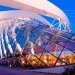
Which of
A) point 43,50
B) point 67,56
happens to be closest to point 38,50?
point 43,50

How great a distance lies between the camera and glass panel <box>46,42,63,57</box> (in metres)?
18.5

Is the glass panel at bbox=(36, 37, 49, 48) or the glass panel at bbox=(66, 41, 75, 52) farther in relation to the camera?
the glass panel at bbox=(36, 37, 49, 48)

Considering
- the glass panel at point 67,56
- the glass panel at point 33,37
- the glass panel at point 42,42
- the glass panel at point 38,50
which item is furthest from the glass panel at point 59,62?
the glass panel at point 33,37

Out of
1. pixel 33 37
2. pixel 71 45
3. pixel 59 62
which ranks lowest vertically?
pixel 59 62

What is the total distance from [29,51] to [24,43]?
180 cm

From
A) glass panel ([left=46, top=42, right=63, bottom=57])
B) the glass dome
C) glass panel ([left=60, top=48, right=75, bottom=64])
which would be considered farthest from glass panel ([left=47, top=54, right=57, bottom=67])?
glass panel ([left=60, top=48, right=75, bottom=64])

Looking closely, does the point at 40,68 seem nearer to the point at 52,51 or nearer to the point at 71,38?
the point at 52,51

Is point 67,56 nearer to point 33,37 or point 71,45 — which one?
point 71,45

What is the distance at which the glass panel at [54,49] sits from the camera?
60.7 ft

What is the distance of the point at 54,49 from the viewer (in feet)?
61.5

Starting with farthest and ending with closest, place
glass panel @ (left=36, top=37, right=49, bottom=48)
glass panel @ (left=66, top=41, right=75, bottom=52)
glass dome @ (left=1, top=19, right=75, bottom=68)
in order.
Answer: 1. glass panel @ (left=36, top=37, right=49, bottom=48)
2. glass panel @ (left=66, top=41, right=75, bottom=52)
3. glass dome @ (left=1, top=19, right=75, bottom=68)

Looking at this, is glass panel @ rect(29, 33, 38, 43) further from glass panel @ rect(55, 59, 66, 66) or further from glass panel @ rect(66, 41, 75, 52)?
glass panel @ rect(55, 59, 66, 66)

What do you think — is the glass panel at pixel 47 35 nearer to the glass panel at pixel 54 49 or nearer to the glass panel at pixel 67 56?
the glass panel at pixel 54 49

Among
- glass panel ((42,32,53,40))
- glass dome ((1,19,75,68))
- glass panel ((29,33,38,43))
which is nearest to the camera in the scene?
glass dome ((1,19,75,68))
